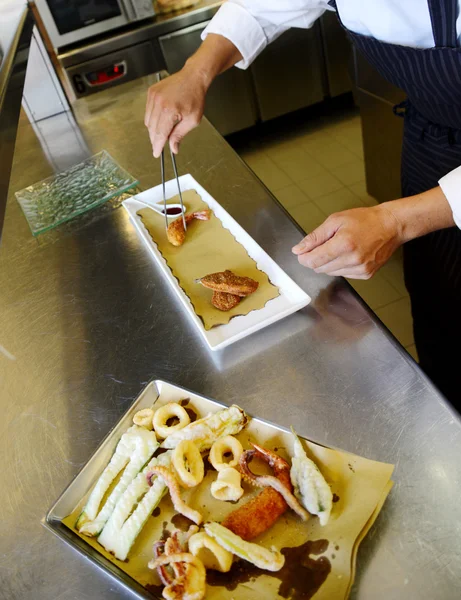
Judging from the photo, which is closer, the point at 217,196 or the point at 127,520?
the point at 127,520

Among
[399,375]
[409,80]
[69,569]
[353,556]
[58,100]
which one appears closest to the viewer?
[353,556]

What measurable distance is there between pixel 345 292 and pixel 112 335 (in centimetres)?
52

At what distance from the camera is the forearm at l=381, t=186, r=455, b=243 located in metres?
1.05

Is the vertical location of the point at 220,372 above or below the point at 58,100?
below

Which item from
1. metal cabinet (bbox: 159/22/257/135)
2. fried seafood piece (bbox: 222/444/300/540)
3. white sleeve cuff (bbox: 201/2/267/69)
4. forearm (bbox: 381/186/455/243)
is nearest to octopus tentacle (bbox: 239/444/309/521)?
fried seafood piece (bbox: 222/444/300/540)

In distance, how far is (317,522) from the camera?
2.42 feet

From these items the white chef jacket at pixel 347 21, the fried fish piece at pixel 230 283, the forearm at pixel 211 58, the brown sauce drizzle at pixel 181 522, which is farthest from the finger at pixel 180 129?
the brown sauce drizzle at pixel 181 522

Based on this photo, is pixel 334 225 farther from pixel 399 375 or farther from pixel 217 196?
pixel 217 196

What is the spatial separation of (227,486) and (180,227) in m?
0.75

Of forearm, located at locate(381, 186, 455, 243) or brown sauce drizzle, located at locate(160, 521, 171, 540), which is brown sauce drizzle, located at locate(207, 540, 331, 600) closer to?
brown sauce drizzle, located at locate(160, 521, 171, 540)

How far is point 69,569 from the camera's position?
809mm

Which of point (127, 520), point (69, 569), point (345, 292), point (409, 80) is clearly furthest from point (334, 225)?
point (69, 569)

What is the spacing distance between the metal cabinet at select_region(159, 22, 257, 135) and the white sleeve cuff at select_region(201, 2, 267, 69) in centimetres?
Answer: 195

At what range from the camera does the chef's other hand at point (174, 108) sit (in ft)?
4.74
